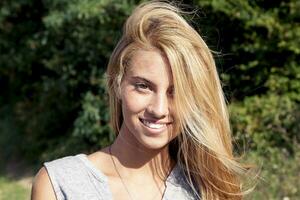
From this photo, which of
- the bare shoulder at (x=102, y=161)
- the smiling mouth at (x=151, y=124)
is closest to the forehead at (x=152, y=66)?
the smiling mouth at (x=151, y=124)

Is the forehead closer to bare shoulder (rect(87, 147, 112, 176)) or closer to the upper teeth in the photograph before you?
the upper teeth

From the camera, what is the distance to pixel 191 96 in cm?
223

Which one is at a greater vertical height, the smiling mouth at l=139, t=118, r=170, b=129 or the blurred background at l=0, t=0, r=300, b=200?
the smiling mouth at l=139, t=118, r=170, b=129

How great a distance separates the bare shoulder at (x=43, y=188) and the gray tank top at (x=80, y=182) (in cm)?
1

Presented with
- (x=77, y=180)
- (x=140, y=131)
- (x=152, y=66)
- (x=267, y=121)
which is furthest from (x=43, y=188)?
(x=267, y=121)

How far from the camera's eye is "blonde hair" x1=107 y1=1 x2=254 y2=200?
2.20 meters

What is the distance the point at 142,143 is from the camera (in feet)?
7.32

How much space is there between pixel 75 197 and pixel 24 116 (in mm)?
7693

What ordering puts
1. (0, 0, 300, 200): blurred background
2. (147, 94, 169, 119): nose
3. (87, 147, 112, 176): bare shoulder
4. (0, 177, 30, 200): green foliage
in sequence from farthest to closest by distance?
(0, 177, 30, 200): green foliage → (0, 0, 300, 200): blurred background → (87, 147, 112, 176): bare shoulder → (147, 94, 169, 119): nose

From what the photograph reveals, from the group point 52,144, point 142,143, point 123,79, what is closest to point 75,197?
point 142,143

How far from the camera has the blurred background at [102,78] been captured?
18.2 ft

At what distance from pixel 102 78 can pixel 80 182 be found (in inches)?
186

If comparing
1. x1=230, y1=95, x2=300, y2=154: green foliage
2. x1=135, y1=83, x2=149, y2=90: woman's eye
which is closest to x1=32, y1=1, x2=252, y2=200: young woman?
x1=135, y1=83, x2=149, y2=90: woman's eye

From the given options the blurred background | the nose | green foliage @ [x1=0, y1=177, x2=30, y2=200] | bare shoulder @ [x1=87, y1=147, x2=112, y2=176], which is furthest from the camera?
green foliage @ [x1=0, y1=177, x2=30, y2=200]
